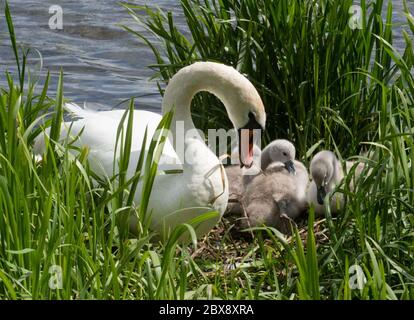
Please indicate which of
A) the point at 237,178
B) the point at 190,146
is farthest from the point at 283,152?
the point at 190,146

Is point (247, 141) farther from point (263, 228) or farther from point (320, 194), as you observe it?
point (263, 228)

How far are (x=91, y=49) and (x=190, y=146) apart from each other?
4.91 meters

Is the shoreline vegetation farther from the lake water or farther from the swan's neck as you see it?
the lake water

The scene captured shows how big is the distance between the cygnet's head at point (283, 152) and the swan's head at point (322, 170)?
0.43 ft

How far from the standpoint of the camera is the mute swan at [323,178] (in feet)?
16.8

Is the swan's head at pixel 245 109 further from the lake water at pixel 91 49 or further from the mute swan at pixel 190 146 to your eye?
the lake water at pixel 91 49

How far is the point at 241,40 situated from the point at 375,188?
1735 millimetres

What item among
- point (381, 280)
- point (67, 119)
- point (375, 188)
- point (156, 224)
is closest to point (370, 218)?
point (375, 188)

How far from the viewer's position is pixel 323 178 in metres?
5.12

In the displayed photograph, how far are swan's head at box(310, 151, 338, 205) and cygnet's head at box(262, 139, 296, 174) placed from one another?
5.1 inches

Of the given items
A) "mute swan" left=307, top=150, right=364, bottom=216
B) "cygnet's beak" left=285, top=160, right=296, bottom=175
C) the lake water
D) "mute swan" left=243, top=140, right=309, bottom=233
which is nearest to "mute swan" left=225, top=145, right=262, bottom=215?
"mute swan" left=243, top=140, right=309, bottom=233

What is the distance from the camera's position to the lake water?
27.9 ft
